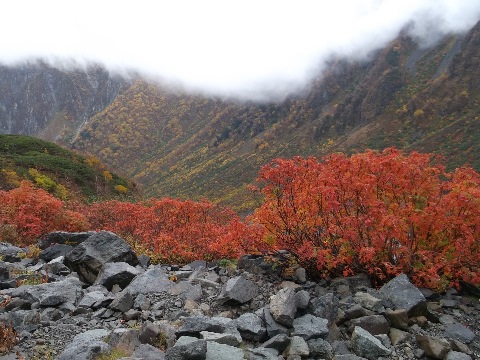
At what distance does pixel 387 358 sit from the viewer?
6.86 metres

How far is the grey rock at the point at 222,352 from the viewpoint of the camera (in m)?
5.98

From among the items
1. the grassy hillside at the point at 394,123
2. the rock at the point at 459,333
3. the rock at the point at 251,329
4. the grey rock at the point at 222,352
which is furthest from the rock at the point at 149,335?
the grassy hillside at the point at 394,123

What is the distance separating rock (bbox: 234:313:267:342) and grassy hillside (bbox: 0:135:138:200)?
27.0 m

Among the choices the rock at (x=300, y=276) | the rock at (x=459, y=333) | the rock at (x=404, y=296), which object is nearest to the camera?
the rock at (x=459, y=333)

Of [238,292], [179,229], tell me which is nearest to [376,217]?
[238,292]

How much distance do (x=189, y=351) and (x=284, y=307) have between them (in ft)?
7.56

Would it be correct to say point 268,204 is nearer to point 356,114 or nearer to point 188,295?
point 188,295

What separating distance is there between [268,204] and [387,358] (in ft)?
15.7

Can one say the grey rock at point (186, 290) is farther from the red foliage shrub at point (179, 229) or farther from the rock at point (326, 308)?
the rock at point (326, 308)

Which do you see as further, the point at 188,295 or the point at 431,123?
the point at 431,123

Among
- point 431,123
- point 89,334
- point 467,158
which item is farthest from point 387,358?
point 431,123

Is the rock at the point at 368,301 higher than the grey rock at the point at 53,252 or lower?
lower

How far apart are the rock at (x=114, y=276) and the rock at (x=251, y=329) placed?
150 inches

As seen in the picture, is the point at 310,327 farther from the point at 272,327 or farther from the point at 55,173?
the point at 55,173
